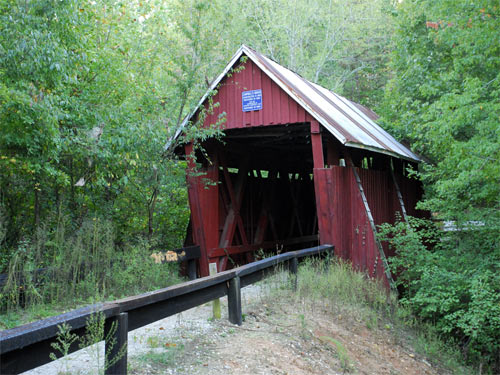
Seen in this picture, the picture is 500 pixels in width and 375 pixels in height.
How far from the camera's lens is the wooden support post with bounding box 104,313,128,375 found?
11.8 feet

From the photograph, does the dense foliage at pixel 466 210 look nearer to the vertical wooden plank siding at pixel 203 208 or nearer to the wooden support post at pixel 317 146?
the wooden support post at pixel 317 146

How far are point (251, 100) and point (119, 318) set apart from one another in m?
6.75

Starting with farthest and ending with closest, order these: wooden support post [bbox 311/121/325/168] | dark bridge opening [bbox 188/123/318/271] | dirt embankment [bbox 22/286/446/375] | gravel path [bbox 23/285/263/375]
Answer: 1. dark bridge opening [bbox 188/123/318/271]
2. wooden support post [bbox 311/121/325/168]
3. dirt embankment [bbox 22/286/446/375]
4. gravel path [bbox 23/285/263/375]

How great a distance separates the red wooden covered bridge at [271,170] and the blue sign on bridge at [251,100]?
0.07 feet

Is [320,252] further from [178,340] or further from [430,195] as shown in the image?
[430,195]

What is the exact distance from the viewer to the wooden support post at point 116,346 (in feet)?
11.8

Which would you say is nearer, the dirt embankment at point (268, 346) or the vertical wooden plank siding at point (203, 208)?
the dirt embankment at point (268, 346)

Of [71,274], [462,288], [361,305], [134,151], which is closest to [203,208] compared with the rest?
[134,151]

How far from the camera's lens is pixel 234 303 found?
5.51 metres

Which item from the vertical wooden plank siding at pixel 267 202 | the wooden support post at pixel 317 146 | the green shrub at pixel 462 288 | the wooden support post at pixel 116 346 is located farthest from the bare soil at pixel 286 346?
the wooden support post at pixel 317 146

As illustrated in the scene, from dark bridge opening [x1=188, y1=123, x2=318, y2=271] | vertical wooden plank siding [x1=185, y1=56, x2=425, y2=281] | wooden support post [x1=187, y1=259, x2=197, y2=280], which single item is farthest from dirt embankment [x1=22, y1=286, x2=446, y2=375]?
dark bridge opening [x1=188, y1=123, x2=318, y2=271]

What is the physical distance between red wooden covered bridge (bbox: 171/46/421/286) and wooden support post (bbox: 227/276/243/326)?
149 inches

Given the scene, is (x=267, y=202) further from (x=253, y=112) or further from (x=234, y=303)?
(x=234, y=303)

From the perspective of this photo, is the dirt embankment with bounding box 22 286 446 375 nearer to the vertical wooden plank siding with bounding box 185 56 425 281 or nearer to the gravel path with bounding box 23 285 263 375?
the gravel path with bounding box 23 285 263 375
